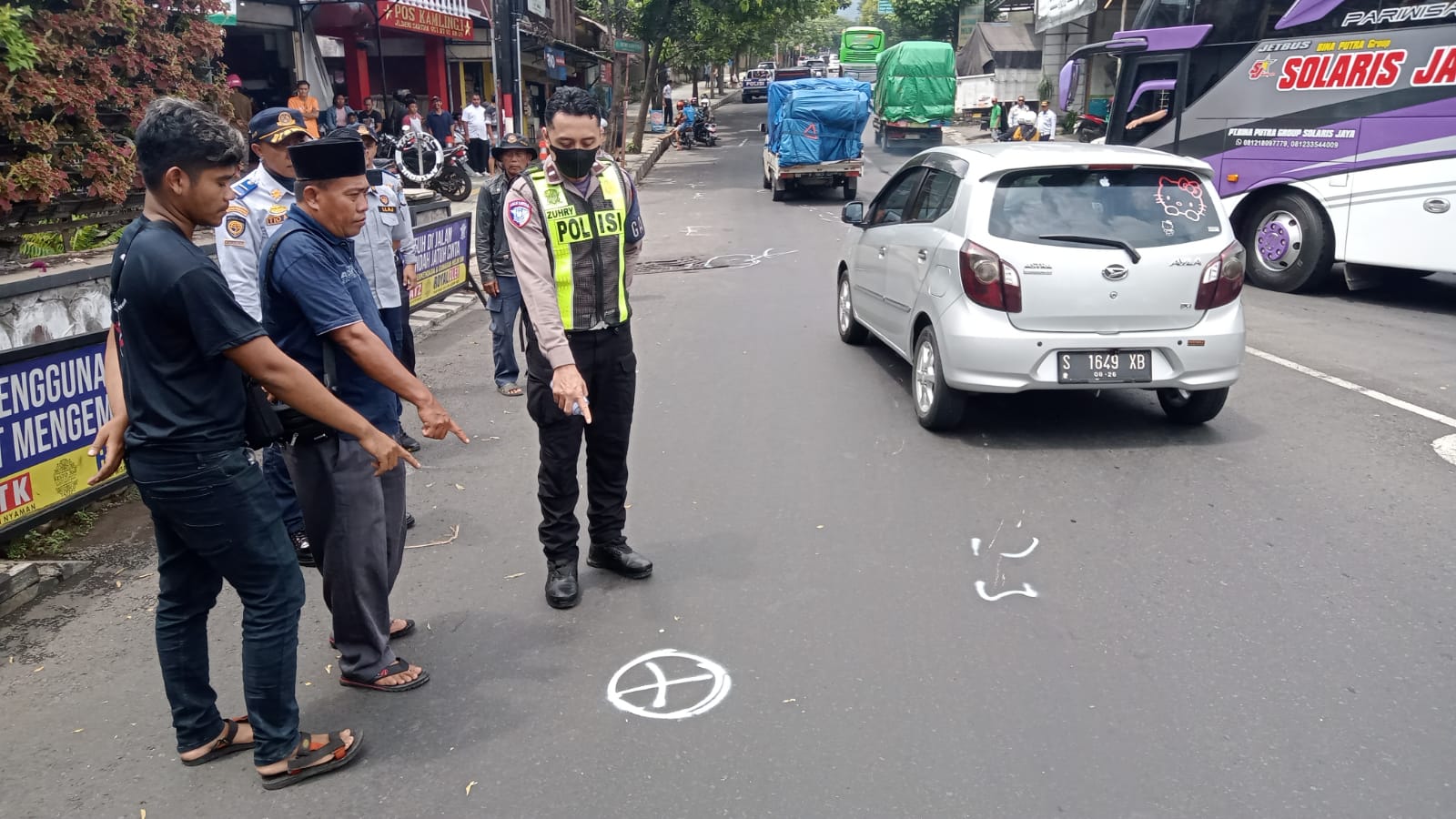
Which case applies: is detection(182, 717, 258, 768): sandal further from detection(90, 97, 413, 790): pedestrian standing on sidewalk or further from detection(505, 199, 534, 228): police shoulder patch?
detection(505, 199, 534, 228): police shoulder patch

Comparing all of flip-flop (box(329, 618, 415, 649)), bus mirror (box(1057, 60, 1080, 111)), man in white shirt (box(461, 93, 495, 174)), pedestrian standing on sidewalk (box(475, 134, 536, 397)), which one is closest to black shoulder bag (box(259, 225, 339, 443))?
flip-flop (box(329, 618, 415, 649))

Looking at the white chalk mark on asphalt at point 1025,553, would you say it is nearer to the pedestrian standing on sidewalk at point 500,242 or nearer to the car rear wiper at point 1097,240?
the car rear wiper at point 1097,240

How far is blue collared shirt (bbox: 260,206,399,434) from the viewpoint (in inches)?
127

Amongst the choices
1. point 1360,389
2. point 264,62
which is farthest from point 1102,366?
point 264,62

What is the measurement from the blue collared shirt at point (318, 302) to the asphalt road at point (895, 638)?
1.02m

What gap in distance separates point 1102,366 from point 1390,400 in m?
2.45

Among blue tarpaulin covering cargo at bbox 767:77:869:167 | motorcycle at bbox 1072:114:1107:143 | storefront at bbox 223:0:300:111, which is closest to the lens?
motorcycle at bbox 1072:114:1107:143

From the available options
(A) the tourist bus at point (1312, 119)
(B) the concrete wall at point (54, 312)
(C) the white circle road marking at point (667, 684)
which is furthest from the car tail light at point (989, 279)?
(A) the tourist bus at point (1312, 119)

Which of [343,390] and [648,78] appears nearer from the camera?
[343,390]

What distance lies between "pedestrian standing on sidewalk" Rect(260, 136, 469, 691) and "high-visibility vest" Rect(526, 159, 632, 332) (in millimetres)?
747

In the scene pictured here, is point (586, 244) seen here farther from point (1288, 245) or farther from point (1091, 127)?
point (1091, 127)

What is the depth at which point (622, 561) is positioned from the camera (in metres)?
4.46

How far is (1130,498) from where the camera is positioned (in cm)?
521

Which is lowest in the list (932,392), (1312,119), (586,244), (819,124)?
(932,392)
